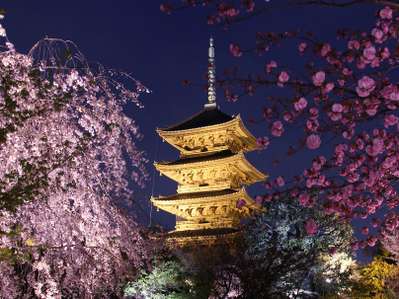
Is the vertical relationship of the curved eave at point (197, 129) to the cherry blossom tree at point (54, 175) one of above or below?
above

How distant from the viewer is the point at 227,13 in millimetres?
6930

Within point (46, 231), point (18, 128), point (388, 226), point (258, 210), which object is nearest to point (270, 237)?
point (258, 210)

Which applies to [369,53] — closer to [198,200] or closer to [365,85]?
[365,85]

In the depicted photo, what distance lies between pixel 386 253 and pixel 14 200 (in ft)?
76.2

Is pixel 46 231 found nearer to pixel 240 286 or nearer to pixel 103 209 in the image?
pixel 103 209

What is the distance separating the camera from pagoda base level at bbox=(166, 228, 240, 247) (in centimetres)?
2542

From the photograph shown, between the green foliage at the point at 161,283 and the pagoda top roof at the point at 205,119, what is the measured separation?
462 inches

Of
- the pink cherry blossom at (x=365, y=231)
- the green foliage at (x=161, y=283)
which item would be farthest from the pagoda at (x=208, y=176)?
the pink cherry blossom at (x=365, y=231)

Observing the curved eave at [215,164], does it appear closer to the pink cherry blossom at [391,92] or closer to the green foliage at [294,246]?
the green foliage at [294,246]

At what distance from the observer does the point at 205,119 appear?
31.9 meters

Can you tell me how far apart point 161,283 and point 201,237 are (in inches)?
270

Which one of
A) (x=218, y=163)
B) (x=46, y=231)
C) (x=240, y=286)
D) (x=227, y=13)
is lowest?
(x=240, y=286)

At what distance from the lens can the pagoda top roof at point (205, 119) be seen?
1214 inches

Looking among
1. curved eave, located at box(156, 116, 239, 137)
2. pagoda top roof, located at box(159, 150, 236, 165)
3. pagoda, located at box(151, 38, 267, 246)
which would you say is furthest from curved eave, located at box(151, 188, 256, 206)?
curved eave, located at box(156, 116, 239, 137)
